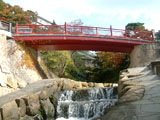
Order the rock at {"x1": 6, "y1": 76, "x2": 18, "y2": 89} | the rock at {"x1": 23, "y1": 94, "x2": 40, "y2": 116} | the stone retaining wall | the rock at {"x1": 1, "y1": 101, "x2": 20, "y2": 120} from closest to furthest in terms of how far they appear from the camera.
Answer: the rock at {"x1": 1, "y1": 101, "x2": 20, "y2": 120}
the stone retaining wall
the rock at {"x1": 23, "y1": 94, "x2": 40, "y2": 116}
the rock at {"x1": 6, "y1": 76, "x2": 18, "y2": 89}

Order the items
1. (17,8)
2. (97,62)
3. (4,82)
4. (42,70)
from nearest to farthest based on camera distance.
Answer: (4,82) < (42,70) < (97,62) < (17,8)

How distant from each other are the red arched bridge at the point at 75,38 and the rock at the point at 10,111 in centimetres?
818

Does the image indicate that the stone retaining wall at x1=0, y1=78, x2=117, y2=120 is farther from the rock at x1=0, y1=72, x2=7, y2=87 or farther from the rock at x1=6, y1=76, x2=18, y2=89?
the rock at x1=6, y1=76, x2=18, y2=89

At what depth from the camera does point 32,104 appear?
7879 mm

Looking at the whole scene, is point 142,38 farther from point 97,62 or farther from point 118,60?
point 97,62

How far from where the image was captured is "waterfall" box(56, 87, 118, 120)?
27.8 feet

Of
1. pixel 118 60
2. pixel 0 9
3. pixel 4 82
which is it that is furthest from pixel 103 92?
pixel 0 9

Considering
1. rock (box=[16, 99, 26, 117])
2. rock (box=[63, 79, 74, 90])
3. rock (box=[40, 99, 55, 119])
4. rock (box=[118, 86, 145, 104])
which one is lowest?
rock (box=[40, 99, 55, 119])

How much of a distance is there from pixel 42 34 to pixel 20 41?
1739 millimetres

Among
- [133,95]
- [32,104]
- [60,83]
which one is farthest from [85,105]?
[133,95]

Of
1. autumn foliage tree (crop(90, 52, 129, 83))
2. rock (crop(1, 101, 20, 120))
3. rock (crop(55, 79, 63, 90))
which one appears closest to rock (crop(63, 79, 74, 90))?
rock (crop(55, 79, 63, 90))

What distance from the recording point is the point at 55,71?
1964cm

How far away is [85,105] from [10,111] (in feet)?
11.4

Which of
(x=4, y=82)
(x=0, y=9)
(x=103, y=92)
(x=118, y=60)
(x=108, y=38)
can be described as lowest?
(x=103, y=92)
